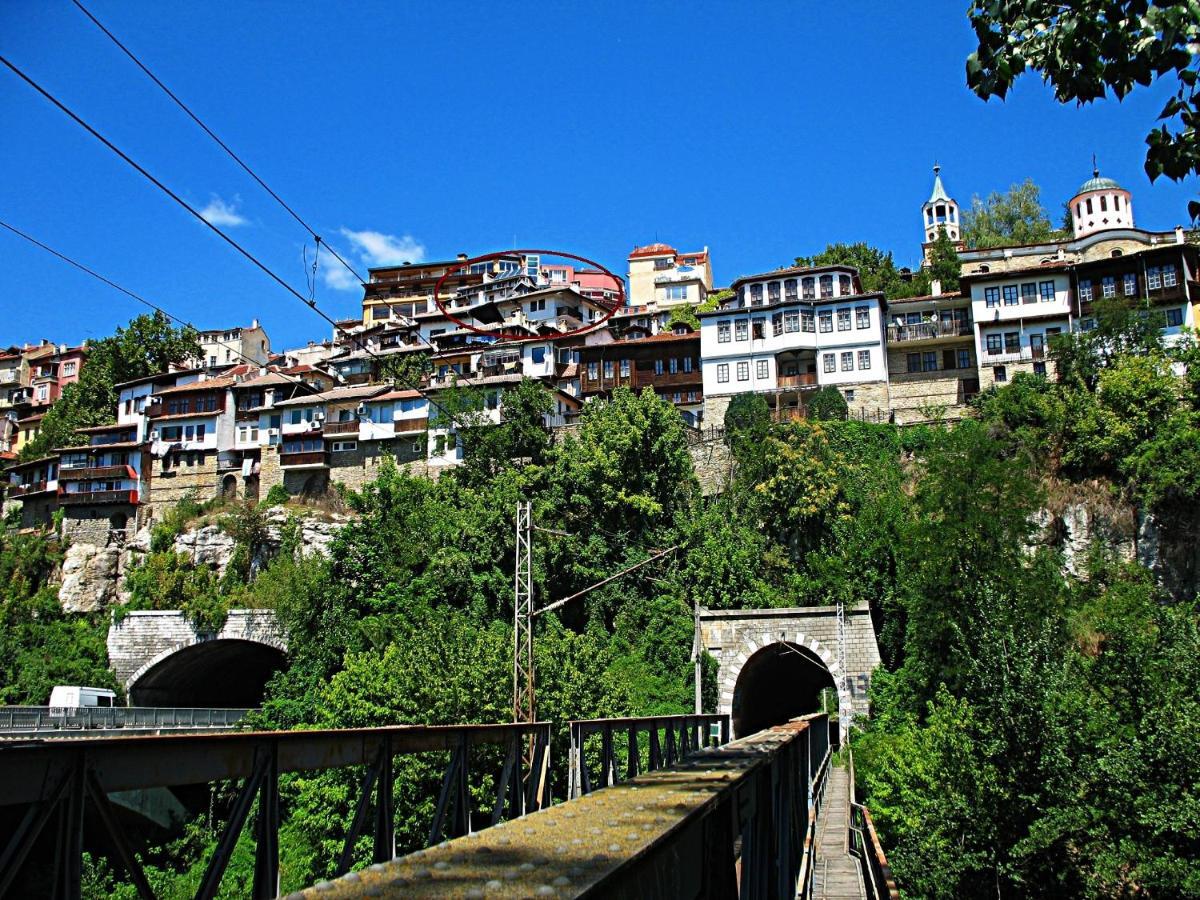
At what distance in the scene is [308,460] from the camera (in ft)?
188

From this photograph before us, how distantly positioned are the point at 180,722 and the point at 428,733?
37.4 metres

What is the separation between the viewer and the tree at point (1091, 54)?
576 centimetres

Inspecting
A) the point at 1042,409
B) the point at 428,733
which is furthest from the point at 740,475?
the point at 428,733

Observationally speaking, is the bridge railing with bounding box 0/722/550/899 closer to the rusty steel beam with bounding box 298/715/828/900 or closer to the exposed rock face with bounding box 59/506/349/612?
the rusty steel beam with bounding box 298/715/828/900

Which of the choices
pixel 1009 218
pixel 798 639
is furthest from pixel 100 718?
pixel 1009 218

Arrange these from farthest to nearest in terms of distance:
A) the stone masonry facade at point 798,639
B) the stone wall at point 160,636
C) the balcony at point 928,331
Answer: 1. the balcony at point 928,331
2. the stone wall at point 160,636
3. the stone masonry facade at point 798,639

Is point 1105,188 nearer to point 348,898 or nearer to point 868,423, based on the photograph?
point 868,423

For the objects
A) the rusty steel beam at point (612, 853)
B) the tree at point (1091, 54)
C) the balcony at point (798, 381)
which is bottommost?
the rusty steel beam at point (612, 853)

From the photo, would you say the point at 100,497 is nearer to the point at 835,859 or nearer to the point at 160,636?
the point at 160,636

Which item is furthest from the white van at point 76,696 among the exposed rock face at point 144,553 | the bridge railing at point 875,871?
the bridge railing at point 875,871

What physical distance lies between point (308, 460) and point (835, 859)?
47602 millimetres

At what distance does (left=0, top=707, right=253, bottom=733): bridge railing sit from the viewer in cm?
3381

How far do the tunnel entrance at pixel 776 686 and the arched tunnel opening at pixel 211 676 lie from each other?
67.6 ft

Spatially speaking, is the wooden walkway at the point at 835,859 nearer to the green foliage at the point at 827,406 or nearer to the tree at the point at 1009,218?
the green foliage at the point at 827,406
